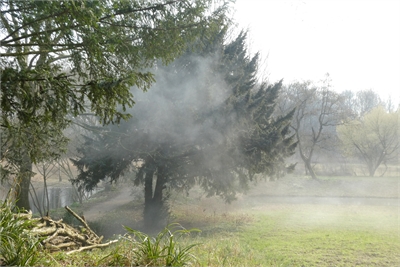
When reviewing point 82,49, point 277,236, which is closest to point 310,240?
point 277,236

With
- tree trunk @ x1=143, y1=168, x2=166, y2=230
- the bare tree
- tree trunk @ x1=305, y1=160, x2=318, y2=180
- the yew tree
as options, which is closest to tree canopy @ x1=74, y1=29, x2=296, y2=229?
tree trunk @ x1=143, y1=168, x2=166, y2=230

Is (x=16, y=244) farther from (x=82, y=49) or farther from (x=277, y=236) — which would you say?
(x=277, y=236)

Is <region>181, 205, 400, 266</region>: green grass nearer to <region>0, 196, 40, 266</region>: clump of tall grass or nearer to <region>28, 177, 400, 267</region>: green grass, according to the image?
<region>28, 177, 400, 267</region>: green grass

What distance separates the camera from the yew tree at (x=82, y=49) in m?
1.93

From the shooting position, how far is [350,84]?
570 centimetres

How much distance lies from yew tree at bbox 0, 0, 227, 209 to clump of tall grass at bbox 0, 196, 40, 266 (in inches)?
21.1

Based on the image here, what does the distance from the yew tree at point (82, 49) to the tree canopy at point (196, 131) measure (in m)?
2.93

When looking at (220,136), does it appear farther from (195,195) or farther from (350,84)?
(195,195)

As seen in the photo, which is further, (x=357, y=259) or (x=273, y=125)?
(x=273, y=125)

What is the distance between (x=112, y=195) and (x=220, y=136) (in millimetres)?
5772

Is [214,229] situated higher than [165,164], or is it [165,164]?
[165,164]

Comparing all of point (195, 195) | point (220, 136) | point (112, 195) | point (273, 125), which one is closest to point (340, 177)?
point (273, 125)

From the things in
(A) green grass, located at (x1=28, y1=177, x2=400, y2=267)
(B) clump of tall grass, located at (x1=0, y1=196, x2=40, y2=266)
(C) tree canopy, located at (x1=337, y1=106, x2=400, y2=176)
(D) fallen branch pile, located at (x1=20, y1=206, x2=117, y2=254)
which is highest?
(C) tree canopy, located at (x1=337, y1=106, x2=400, y2=176)

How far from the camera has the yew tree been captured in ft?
6.33
